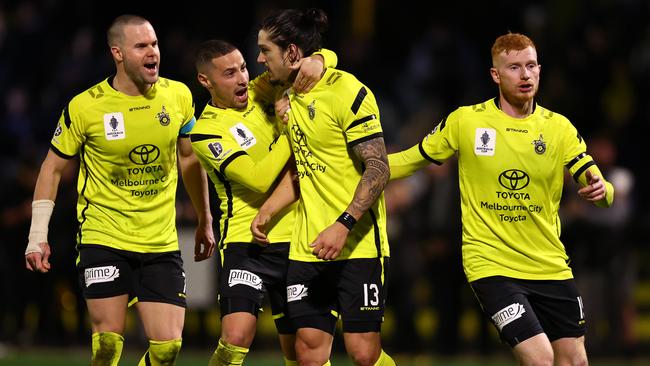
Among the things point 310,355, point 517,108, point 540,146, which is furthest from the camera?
point 517,108

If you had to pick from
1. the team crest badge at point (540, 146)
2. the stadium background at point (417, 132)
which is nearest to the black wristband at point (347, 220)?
the team crest badge at point (540, 146)

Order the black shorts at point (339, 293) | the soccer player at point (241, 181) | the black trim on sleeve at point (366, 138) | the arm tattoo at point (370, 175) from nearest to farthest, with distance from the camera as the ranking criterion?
the arm tattoo at point (370, 175)
the black trim on sleeve at point (366, 138)
the black shorts at point (339, 293)
the soccer player at point (241, 181)

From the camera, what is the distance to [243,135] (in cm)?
877

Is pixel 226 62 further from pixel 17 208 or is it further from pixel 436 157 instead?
pixel 17 208

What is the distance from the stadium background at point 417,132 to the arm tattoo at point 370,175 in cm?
637

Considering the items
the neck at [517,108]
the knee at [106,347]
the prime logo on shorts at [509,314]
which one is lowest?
the knee at [106,347]

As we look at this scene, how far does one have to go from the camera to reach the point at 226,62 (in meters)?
8.79

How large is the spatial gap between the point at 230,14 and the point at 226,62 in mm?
10208

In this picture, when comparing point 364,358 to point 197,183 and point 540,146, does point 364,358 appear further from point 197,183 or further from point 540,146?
point 197,183

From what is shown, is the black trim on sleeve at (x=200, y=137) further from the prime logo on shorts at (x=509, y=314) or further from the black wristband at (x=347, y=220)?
the prime logo on shorts at (x=509, y=314)

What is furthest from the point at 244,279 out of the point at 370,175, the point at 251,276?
the point at 370,175

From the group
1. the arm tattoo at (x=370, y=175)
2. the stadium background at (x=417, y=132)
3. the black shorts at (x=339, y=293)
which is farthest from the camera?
the stadium background at (x=417, y=132)

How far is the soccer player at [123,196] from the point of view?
8727 mm

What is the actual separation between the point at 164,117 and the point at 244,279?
124 centimetres
